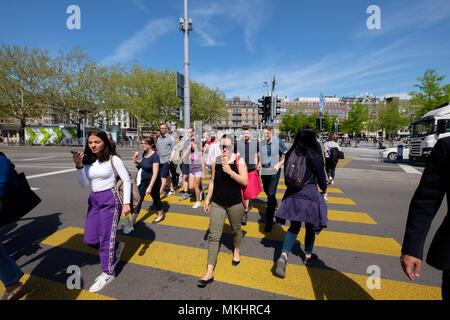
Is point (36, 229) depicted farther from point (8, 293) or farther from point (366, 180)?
point (366, 180)

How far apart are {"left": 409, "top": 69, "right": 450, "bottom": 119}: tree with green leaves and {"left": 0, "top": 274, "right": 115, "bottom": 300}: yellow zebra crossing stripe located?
3073cm

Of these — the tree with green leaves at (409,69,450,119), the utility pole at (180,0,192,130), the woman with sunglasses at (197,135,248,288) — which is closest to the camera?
the woman with sunglasses at (197,135,248,288)

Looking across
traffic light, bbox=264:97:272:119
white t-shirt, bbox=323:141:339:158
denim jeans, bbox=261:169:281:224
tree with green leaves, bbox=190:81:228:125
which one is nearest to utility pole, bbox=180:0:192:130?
traffic light, bbox=264:97:272:119

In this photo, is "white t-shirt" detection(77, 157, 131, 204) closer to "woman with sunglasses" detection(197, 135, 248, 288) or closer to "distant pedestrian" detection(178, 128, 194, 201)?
"woman with sunglasses" detection(197, 135, 248, 288)

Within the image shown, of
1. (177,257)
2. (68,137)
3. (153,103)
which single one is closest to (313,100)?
(153,103)

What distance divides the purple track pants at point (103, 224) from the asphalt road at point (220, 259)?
414 millimetres

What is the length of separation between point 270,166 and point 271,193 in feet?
1.83

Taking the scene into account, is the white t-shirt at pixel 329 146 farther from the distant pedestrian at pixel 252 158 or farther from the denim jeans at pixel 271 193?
the distant pedestrian at pixel 252 158

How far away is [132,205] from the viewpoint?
296 cm

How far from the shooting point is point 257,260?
3277 mm

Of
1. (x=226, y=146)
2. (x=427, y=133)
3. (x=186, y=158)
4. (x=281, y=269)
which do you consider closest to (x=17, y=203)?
(x=226, y=146)

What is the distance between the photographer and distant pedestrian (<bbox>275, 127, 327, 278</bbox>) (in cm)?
283

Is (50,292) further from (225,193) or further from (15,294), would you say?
(225,193)
